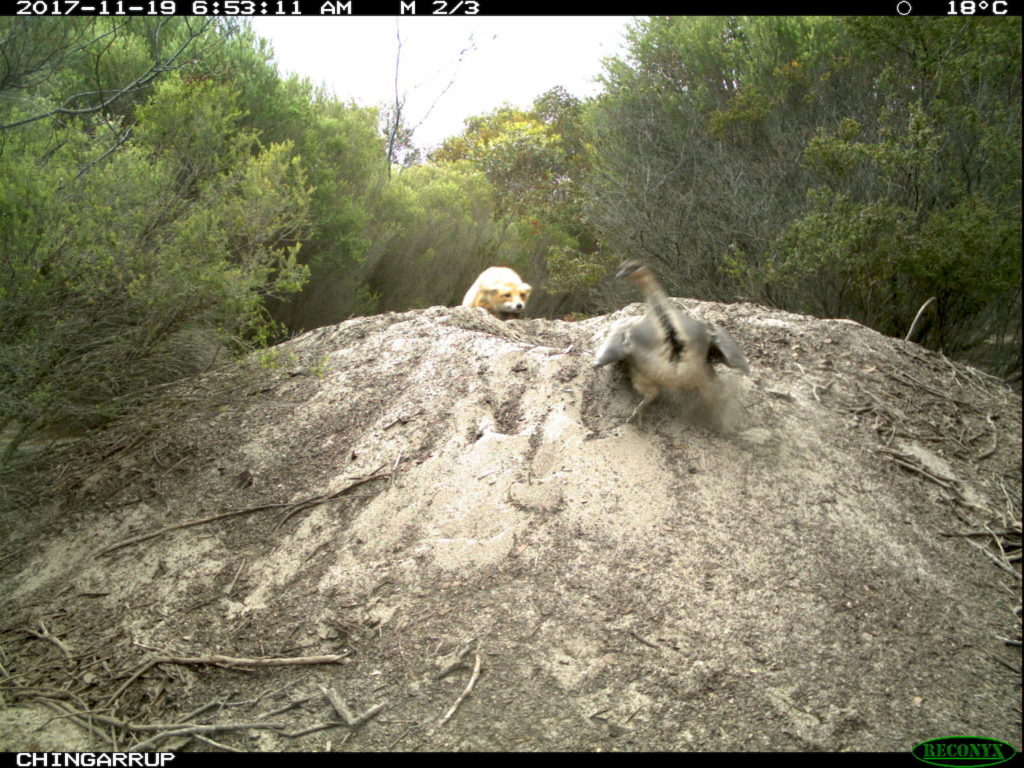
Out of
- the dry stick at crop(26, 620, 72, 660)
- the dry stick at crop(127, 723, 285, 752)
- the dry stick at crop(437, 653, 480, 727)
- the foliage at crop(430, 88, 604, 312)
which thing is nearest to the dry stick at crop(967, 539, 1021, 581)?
the dry stick at crop(437, 653, 480, 727)

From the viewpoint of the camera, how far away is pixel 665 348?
3658mm

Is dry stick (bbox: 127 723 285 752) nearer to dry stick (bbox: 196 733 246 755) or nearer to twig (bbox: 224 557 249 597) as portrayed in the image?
dry stick (bbox: 196 733 246 755)

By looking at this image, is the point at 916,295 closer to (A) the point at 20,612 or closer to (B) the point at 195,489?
(B) the point at 195,489

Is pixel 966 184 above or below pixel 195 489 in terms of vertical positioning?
above

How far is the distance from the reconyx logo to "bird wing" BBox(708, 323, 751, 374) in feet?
5.71

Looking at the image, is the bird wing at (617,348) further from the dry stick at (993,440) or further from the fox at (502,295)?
the fox at (502,295)

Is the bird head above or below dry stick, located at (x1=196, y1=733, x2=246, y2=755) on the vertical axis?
above

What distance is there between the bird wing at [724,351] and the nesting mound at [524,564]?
0.98ft

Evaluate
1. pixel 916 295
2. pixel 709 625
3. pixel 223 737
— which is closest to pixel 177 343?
pixel 223 737

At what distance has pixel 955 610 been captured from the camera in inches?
129

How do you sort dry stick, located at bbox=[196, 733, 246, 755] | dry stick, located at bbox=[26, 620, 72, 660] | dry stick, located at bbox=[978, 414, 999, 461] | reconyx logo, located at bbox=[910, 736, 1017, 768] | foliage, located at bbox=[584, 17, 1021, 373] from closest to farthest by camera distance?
reconyx logo, located at bbox=[910, 736, 1017, 768] < dry stick, located at bbox=[196, 733, 246, 755] < dry stick, located at bbox=[26, 620, 72, 660] < dry stick, located at bbox=[978, 414, 999, 461] < foliage, located at bbox=[584, 17, 1021, 373]

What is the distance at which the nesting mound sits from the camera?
2.87 m

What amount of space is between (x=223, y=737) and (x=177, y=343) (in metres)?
2.52

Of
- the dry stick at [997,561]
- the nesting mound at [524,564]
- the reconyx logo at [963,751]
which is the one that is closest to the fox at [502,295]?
the nesting mound at [524,564]
